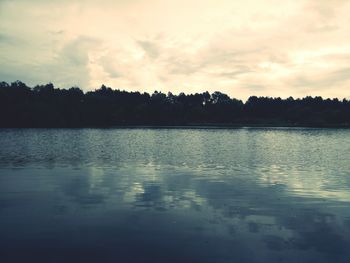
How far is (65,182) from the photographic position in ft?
90.8

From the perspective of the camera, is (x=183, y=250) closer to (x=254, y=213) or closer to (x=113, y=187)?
(x=254, y=213)

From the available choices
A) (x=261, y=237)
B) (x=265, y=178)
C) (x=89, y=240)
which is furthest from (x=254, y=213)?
(x=265, y=178)

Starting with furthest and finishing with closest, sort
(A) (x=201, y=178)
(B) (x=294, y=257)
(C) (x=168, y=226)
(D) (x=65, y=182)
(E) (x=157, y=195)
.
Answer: (A) (x=201, y=178), (D) (x=65, y=182), (E) (x=157, y=195), (C) (x=168, y=226), (B) (x=294, y=257)

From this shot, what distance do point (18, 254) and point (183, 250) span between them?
5864mm

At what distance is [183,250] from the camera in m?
13.2

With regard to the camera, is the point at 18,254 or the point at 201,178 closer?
the point at 18,254

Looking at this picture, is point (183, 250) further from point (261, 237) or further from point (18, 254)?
point (18, 254)

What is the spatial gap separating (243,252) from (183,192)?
1141 centimetres

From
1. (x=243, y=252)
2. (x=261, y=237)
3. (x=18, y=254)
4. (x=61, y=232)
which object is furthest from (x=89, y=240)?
(x=261, y=237)

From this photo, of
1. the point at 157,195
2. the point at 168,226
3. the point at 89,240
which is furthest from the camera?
the point at 157,195

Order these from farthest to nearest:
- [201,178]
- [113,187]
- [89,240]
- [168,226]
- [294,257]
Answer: [201,178] < [113,187] < [168,226] < [89,240] < [294,257]

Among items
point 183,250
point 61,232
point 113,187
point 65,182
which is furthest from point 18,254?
point 65,182

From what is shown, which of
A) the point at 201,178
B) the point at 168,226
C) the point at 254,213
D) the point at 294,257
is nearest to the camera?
the point at 294,257

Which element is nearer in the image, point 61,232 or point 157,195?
point 61,232
